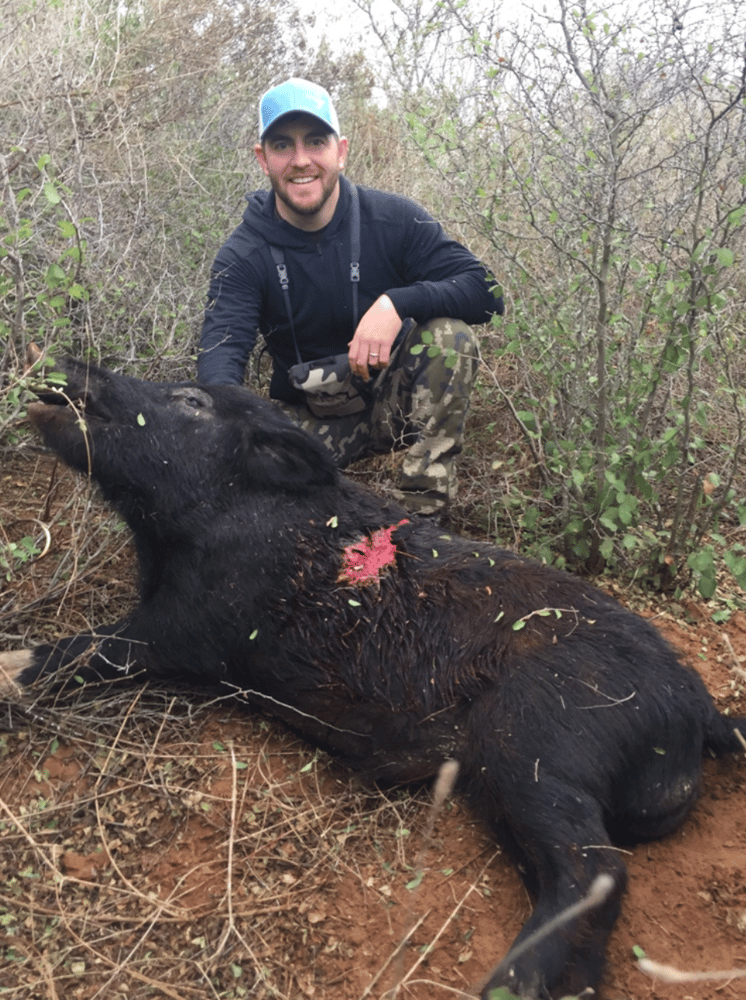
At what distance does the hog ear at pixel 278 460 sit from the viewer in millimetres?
3359

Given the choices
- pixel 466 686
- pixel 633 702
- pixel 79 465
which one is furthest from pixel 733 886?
pixel 79 465

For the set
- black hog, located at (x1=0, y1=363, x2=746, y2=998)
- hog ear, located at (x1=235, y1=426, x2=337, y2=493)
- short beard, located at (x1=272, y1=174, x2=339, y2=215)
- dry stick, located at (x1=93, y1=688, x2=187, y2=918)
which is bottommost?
dry stick, located at (x1=93, y1=688, x2=187, y2=918)

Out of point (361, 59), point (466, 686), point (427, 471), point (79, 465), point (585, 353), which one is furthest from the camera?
point (361, 59)

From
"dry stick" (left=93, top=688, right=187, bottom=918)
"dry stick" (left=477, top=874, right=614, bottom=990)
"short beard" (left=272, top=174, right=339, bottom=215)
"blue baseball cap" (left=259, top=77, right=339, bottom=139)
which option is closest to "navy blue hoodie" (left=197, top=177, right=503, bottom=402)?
"short beard" (left=272, top=174, right=339, bottom=215)

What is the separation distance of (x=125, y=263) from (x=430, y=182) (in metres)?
3.58

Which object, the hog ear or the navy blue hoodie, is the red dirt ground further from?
the navy blue hoodie

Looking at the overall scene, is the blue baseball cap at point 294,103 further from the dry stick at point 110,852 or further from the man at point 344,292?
the dry stick at point 110,852

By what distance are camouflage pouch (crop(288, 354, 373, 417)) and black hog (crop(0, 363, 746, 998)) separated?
3.63 ft

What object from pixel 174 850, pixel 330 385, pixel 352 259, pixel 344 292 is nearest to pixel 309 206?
pixel 352 259

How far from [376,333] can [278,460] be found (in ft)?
4.06

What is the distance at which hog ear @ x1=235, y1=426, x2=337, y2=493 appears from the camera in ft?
11.0

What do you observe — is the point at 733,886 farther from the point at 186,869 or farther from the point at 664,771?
the point at 186,869

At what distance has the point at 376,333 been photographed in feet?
14.1

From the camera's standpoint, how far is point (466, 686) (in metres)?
2.90
